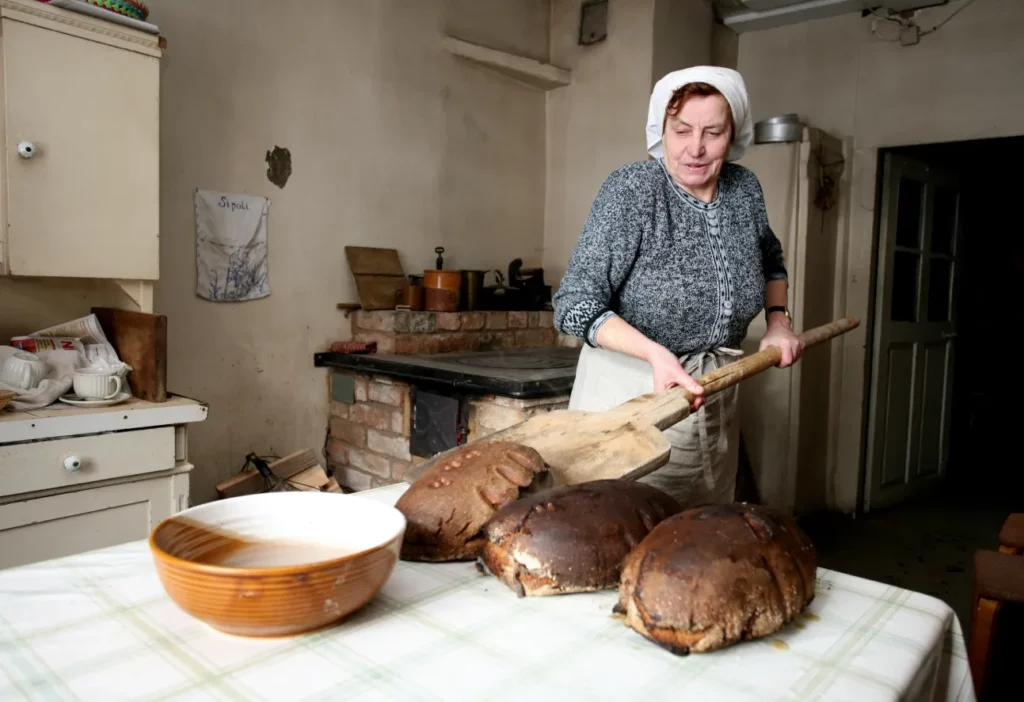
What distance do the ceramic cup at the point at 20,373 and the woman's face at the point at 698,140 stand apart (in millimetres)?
1815

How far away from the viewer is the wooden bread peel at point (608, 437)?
1.10m

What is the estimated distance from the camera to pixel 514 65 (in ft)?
12.4

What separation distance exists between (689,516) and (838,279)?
3471 millimetres

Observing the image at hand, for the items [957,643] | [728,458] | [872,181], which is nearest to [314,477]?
[728,458]

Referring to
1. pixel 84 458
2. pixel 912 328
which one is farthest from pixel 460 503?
pixel 912 328

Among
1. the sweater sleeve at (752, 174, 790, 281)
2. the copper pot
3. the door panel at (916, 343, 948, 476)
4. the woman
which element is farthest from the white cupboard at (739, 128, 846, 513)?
the woman

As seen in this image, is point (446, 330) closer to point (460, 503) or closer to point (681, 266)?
point (681, 266)

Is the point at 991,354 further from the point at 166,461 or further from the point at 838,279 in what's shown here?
the point at 166,461

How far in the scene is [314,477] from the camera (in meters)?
2.96

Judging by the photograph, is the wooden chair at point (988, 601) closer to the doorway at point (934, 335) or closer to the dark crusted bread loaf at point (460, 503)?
the dark crusted bread loaf at point (460, 503)

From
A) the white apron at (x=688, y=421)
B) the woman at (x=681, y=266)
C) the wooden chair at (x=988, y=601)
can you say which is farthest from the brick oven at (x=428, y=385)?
the wooden chair at (x=988, y=601)

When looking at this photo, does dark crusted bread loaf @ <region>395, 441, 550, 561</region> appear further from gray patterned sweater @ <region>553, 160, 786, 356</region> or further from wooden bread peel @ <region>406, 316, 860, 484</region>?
gray patterned sweater @ <region>553, 160, 786, 356</region>

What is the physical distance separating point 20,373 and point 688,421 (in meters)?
1.82

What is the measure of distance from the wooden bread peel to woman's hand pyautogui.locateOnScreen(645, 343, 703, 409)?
27 mm
